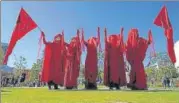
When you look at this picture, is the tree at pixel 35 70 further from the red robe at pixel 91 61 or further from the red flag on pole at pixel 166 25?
the red flag on pole at pixel 166 25

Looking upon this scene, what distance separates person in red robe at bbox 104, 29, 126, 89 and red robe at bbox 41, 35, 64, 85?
1384 millimetres

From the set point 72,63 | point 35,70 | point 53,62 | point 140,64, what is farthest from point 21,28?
point 140,64

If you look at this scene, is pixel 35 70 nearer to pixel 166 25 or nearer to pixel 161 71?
pixel 166 25

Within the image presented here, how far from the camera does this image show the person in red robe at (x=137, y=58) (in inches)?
452

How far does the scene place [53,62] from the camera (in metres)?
11.6

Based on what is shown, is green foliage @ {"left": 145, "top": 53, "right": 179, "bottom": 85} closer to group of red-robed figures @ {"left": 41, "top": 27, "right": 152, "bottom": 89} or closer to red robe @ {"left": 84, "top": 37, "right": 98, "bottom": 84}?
group of red-robed figures @ {"left": 41, "top": 27, "right": 152, "bottom": 89}

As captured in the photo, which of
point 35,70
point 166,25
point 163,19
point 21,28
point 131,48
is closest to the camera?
point 21,28

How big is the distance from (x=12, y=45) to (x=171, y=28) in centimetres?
386

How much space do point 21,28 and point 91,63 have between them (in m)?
3.18

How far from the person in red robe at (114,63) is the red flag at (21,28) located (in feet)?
10.4

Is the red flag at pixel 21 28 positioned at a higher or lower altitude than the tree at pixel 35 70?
higher

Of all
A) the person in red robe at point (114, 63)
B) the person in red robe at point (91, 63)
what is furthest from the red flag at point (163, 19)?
the person in red robe at point (91, 63)

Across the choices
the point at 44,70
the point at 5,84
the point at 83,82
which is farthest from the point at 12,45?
the point at 5,84

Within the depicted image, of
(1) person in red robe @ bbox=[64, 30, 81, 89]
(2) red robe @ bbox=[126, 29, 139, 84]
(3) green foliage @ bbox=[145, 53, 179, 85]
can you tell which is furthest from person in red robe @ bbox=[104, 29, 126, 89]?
(3) green foliage @ bbox=[145, 53, 179, 85]
